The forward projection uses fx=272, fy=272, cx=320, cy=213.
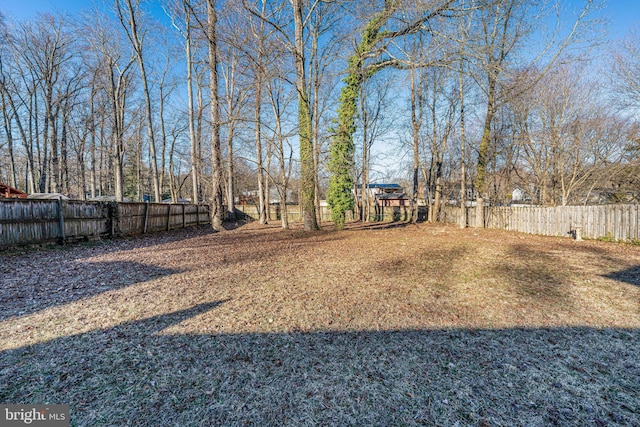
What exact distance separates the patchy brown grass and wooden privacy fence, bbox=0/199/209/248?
10.4 ft

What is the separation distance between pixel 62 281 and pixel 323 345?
477 centimetres

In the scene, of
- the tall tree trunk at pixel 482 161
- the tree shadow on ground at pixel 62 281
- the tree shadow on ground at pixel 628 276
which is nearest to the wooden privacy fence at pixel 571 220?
the tall tree trunk at pixel 482 161

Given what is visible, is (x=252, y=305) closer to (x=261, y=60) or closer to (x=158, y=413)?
(x=158, y=413)

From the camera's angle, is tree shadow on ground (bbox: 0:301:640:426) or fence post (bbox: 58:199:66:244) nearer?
tree shadow on ground (bbox: 0:301:640:426)

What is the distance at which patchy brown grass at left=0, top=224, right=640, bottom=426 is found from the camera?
1844mm

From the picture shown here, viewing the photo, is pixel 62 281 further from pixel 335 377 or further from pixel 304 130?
pixel 304 130

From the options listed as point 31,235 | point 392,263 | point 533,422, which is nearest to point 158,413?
point 533,422

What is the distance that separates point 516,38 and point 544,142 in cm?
782

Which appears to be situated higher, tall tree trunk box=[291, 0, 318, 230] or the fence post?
tall tree trunk box=[291, 0, 318, 230]

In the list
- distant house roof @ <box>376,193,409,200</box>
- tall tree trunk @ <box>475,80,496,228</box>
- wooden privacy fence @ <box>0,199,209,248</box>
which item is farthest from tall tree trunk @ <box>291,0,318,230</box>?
distant house roof @ <box>376,193,409,200</box>

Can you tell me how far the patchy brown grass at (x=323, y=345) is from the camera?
6.05 feet

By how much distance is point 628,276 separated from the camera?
16.4 feet

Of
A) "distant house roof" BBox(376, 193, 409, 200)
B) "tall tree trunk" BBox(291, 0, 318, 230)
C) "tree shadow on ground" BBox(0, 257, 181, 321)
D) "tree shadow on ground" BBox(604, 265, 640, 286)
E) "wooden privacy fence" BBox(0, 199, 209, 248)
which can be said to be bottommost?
"tree shadow on ground" BBox(604, 265, 640, 286)

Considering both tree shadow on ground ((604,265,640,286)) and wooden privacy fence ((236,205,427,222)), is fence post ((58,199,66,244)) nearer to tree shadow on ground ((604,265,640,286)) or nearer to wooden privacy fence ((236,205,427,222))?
tree shadow on ground ((604,265,640,286))
